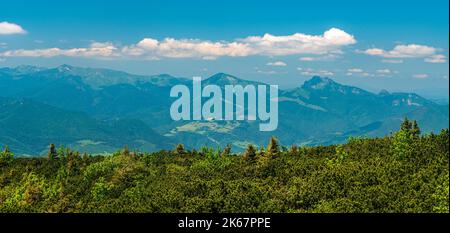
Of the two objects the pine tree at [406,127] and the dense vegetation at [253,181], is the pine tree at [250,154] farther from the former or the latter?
the pine tree at [406,127]

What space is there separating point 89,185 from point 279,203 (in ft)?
156

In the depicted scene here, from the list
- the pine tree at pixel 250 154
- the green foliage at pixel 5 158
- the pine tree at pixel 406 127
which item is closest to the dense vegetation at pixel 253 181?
the pine tree at pixel 250 154

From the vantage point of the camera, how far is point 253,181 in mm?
68875

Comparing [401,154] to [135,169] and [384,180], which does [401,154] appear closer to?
[384,180]

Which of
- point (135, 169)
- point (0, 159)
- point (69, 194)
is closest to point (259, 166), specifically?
point (135, 169)

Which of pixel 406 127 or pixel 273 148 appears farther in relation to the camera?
pixel 273 148

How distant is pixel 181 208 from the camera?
2130 inches

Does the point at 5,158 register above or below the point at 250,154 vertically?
below

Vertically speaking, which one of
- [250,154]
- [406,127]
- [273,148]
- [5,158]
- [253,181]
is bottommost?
[5,158]

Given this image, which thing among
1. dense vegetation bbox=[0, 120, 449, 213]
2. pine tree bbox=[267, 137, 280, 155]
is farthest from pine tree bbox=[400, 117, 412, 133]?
pine tree bbox=[267, 137, 280, 155]

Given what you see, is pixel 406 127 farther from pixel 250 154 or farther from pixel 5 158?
pixel 5 158

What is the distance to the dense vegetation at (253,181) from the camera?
163 feet

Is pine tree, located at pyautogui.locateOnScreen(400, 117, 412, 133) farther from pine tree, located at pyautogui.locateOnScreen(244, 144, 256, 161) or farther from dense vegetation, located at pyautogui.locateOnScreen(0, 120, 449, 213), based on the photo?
pine tree, located at pyautogui.locateOnScreen(244, 144, 256, 161)

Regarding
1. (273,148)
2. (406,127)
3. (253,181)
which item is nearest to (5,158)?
(273,148)
